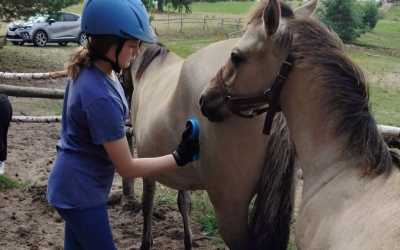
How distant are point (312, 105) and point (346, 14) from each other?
2110 centimetres

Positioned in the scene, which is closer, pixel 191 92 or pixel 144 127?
pixel 191 92

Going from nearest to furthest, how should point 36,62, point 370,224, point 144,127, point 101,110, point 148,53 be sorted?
point 370,224, point 101,110, point 144,127, point 148,53, point 36,62

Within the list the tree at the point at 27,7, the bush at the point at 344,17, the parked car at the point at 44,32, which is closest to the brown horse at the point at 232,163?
the tree at the point at 27,7

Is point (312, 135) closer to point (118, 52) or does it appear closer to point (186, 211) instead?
point (118, 52)

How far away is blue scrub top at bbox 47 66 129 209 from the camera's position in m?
2.27

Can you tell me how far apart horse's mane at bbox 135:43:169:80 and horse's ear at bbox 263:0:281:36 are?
2.36m

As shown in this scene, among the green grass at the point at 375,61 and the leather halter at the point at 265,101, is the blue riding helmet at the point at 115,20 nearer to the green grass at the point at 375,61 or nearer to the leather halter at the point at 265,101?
the leather halter at the point at 265,101

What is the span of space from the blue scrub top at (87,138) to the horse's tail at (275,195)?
0.98 m

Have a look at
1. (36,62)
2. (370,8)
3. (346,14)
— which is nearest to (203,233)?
(36,62)

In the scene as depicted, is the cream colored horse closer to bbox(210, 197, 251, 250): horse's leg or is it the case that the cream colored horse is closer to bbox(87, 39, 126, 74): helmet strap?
bbox(210, 197, 251, 250): horse's leg

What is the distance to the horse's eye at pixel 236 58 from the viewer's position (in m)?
2.52

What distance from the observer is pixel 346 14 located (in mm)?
22297

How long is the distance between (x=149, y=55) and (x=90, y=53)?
2295mm

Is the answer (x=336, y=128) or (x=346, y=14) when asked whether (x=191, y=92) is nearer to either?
(x=336, y=128)
